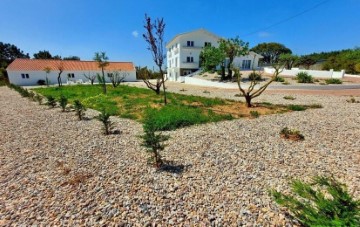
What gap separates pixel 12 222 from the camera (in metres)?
3.04

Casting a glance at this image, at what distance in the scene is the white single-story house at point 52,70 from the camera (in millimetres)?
38650

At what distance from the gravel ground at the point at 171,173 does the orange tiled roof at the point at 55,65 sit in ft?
136

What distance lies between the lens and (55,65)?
139 feet

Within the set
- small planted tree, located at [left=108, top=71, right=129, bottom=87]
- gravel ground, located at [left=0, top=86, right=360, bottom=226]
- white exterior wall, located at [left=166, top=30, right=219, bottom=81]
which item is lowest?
gravel ground, located at [left=0, top=86, right=360, bottom=226]

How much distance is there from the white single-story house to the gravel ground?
116 ft

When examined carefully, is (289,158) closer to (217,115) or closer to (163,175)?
(163,175)

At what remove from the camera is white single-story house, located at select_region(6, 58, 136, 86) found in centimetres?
3865

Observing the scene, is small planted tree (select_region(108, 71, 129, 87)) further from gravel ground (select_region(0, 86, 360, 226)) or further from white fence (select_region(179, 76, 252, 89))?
gravel ground (select_region(0, 86, 360, 226))

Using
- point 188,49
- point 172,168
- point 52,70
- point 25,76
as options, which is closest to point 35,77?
point 25,76

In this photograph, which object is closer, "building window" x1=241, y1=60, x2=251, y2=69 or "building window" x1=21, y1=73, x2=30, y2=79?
"building window" x1=21, y1=73, x2=30, y2=79

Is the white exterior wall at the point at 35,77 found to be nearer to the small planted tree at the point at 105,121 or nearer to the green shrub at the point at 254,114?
the small planted tree at the point at 105,121

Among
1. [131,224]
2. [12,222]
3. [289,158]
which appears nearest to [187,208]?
[131,224]

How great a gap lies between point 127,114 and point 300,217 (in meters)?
8.93

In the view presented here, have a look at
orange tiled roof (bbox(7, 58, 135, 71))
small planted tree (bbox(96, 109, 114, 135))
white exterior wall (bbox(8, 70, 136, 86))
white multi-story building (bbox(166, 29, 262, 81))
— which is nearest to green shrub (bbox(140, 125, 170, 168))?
small planted tree (bbox(96, 109, 114, 135))
